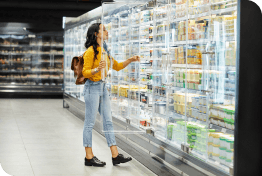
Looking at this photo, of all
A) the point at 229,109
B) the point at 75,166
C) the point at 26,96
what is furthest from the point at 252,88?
the point at 26,96

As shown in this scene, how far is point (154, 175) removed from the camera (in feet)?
13.2

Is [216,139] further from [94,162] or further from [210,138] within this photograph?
[94,162]

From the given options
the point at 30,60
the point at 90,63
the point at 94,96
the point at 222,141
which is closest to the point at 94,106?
the point at 94,96

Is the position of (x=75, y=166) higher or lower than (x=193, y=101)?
lower

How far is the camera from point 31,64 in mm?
13891

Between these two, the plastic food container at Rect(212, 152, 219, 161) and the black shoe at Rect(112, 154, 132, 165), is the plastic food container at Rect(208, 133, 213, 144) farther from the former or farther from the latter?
the black shoe at Rect(112, 154, 132, 165)

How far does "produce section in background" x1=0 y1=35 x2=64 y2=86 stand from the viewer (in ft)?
45.0

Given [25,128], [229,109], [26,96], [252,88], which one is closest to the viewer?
[252,88]

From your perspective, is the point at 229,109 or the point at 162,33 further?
the point at 162,33

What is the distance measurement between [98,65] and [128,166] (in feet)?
4.15

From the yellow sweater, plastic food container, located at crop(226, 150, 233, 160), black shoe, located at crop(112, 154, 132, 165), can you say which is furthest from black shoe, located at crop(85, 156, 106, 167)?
plastic food container, located at crop(226, 150, 233, 160)

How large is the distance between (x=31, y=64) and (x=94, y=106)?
1028 cm

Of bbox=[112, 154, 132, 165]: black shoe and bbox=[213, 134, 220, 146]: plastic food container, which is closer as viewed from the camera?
bbox=[213, 134, 220, 146]: plastic food container

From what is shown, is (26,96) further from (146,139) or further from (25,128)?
(146,139)
